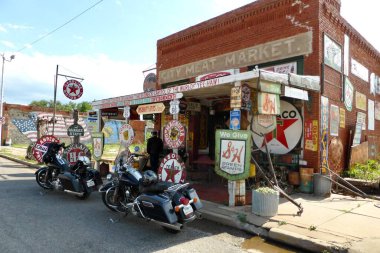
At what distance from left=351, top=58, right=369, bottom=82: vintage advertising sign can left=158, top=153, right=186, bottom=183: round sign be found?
7.79m

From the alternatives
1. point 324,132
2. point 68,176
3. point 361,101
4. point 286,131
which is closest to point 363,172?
point 324,132

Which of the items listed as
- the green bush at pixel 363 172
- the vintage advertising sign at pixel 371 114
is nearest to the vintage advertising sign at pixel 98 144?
the green bush at pixel 363 172

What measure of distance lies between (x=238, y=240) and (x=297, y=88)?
15.9 feet

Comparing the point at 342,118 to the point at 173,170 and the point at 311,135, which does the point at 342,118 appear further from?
the point at 173,170

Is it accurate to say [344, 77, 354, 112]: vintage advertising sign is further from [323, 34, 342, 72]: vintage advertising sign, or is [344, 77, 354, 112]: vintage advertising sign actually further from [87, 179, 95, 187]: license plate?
[87, 179, 95, 187]: license plate

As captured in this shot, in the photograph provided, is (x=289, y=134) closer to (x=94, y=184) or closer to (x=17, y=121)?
(x=94, y=184)

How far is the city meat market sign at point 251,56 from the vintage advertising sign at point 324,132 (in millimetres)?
1678

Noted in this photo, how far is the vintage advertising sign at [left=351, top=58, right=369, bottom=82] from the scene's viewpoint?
11750mm

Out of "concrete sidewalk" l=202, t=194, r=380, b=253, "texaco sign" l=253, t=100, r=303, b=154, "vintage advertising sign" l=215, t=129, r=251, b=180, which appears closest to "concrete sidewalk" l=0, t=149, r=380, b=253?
"concrete sidewalk" l=202, t=194, r=380, b=253

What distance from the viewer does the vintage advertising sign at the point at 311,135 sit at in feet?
29.9

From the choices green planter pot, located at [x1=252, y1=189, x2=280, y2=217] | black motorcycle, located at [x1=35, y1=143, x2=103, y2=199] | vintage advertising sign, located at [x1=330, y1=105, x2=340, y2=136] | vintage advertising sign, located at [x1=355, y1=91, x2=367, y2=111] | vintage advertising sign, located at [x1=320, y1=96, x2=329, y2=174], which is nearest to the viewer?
green planter pot, located at [x1=252, y1=189, x2=280, y2=217]

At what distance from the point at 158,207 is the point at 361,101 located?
10.5 m

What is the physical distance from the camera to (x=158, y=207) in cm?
551

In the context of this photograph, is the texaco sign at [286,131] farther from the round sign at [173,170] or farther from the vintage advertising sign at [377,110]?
the vintage advertising sign at [377,110]
